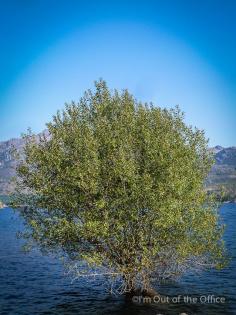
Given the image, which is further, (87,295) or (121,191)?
(87,295)

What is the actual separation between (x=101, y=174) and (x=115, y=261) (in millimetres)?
9641

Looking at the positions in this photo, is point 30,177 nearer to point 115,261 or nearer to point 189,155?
point 115,261

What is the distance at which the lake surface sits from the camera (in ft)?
137

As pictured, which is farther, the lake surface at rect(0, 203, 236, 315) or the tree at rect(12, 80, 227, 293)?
the lake surface at rect(0, 203, 236, 315)

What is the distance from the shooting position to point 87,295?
4766 cm

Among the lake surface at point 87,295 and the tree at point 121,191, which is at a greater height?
the tree at point 121,191

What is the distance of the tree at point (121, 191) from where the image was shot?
3788 cm

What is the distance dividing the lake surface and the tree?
3.62 metres

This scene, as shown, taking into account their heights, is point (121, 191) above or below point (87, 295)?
above

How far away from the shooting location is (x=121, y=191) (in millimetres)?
37844

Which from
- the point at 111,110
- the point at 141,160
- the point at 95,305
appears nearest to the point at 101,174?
the point at 141,160

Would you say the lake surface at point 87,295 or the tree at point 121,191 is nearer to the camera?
the tree at point 121,191

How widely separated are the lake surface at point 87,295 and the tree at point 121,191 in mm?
3617

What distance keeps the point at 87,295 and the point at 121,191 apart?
17.8 m
